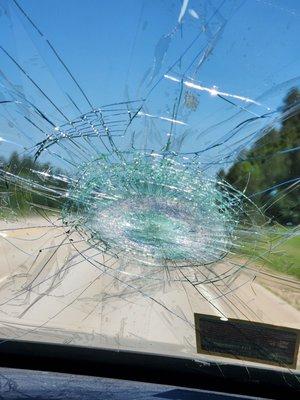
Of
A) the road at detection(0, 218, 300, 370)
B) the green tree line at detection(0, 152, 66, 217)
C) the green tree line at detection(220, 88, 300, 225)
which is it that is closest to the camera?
the green tree line at detection(220, 88, 300, 225)

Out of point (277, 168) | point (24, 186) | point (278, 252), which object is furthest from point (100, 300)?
point (277, 168)

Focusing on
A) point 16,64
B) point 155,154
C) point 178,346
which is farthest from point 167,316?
point 16,64

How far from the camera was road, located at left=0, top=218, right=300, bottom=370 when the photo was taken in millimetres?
3109

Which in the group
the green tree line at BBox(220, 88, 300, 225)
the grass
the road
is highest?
the green tree line at BBox(220, 88, 300, 225)

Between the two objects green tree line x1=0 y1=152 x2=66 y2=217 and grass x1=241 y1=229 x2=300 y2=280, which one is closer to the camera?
grass x1=241 y1=229 x2=300 y2=280

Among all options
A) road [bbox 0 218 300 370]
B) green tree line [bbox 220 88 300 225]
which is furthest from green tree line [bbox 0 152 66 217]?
green tree line [bbox 220 88 300 225]

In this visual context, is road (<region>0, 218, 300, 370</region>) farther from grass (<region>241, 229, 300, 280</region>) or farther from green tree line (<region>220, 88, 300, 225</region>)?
green tree line (<region>220, 88, 300, 225</region>)

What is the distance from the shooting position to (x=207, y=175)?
10.6 feet

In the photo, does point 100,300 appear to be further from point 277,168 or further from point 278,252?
point 277,168

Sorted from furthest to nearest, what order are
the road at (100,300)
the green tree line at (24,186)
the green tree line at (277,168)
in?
the green tree line at (24,186) < the road at (100,300) < the green tree line at (277,168)

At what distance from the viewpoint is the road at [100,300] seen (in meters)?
3.11

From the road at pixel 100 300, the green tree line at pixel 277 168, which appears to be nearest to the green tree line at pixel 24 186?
the road at pixel 100 300

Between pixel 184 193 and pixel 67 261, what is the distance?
2.14ft

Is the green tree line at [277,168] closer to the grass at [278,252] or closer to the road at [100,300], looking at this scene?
the grass at [278,252]
